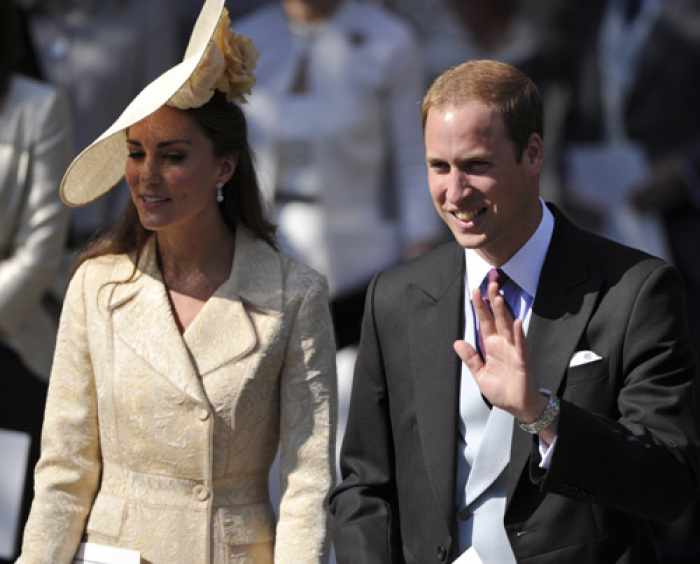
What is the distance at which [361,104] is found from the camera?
525 centimetres

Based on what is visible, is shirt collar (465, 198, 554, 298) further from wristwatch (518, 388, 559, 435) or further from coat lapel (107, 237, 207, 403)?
coat lapel (107, 237, 207, 403)

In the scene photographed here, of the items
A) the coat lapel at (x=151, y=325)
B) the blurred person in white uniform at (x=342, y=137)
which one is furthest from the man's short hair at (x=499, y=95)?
the blurred person in white uniform at (x=342, y=137)

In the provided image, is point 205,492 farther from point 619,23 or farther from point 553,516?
point 619,23

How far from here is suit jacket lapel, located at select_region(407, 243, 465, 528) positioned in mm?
2477

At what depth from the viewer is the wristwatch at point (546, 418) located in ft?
7.23

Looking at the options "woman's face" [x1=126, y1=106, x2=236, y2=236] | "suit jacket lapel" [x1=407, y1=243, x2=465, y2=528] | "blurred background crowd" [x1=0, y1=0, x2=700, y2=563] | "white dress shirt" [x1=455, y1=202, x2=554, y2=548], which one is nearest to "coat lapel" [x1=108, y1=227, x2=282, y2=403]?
"woman's face" [x1=126, y1=106, x2=236, y2=236]

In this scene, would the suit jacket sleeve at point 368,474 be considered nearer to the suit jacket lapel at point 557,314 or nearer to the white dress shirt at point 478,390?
the white dress shirt at point 478,390

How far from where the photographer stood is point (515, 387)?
7.14 ft

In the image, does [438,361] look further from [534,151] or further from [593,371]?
[534,151]

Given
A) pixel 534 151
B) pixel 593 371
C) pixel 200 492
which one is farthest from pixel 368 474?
pixel 534 151

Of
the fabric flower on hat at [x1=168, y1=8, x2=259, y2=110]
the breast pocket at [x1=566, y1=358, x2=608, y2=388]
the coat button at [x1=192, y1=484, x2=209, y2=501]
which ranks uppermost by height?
the fabric flower on hat at [x1=168, y1=8, x2=259, y2=110]

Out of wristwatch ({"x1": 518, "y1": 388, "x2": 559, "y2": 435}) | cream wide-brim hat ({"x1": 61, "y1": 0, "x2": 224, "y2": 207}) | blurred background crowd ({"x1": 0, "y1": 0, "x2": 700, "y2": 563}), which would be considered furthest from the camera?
blurred background crowd ({"x1": 0, "y1": 0, "x2": 700, "y2": 563})

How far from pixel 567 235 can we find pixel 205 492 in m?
1.01

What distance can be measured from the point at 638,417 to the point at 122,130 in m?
1.40
